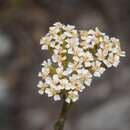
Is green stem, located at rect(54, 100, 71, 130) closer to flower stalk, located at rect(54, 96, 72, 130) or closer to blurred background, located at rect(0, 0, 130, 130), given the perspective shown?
flower stalk, located at rect(54, 96, 72, 130)

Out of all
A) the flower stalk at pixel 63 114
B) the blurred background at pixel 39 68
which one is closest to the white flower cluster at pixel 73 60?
the flower stalk at pixel 63 114

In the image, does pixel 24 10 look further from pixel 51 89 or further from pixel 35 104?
pixel 51 89

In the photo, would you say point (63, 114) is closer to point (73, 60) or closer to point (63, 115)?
point (63, 115)

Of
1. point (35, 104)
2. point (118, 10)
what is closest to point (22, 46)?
point (35, 104)

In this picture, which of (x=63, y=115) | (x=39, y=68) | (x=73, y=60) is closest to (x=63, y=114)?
(x=63, y=115)

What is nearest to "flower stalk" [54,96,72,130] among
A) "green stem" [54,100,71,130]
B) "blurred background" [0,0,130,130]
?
"green stem" [54,100,71,130]
